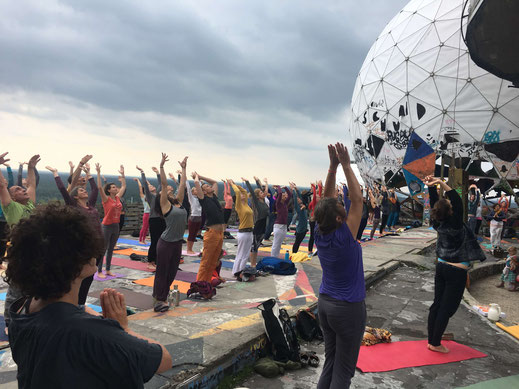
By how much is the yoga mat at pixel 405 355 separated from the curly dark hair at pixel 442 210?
1748 mm

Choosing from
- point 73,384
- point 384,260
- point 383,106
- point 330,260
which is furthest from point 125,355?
point 383,106

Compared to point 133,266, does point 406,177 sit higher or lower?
higher

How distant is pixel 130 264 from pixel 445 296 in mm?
7282

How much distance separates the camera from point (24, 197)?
4.27 m

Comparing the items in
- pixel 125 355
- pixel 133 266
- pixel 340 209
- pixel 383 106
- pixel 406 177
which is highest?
pixel 383 106

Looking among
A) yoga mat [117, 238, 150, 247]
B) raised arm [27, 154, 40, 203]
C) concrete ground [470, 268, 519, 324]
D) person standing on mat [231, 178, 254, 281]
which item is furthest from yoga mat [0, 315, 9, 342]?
concrete ground [470, 268, 519, 324]

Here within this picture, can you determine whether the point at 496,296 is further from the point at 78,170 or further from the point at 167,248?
the point at 78,170

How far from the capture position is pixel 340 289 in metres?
2.97

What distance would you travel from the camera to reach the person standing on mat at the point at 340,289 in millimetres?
2924

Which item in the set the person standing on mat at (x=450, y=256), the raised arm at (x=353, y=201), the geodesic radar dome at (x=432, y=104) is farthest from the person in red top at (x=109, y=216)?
the geodesic radar dome at (x=432, y=104)

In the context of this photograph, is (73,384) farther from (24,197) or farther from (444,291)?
(444,291)

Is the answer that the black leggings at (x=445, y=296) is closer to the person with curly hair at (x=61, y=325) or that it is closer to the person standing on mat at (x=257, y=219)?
the person with curly hair at (x=61, y=325)

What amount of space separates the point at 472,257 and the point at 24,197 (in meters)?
5.52

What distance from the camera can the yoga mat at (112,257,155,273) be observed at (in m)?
8.58
